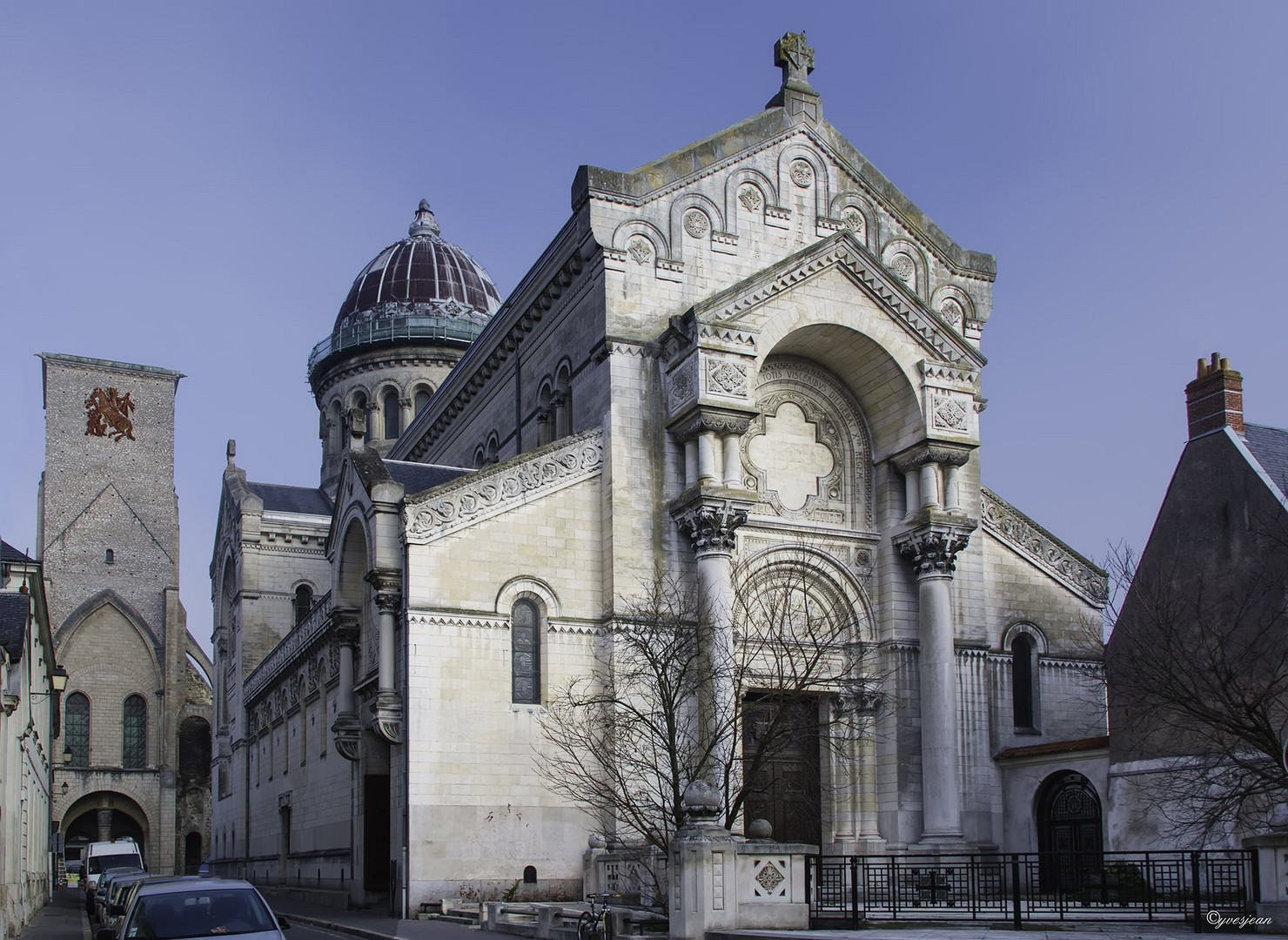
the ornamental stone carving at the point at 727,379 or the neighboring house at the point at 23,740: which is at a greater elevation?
the ornamental stone carving at the point at 727,379

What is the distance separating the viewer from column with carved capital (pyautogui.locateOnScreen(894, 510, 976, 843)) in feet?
94.6

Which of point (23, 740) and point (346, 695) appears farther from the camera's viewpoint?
point (346, 695)

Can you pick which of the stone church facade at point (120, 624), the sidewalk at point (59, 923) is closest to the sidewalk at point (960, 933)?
the sidewalk at point (59, 923)

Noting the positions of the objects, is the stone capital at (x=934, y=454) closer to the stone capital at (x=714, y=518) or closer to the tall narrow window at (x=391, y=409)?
the stone capital at (x=714, y=518)

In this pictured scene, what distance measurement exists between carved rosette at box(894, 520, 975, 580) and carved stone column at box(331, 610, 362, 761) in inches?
514

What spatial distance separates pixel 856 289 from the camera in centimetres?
3119

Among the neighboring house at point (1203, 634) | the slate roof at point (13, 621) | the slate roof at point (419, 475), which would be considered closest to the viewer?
the slate roof at point (13, 621)

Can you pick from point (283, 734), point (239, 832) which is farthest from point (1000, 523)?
point (239, 832)

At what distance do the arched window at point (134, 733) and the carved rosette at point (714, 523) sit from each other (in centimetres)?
4984

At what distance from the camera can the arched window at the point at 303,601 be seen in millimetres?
54281

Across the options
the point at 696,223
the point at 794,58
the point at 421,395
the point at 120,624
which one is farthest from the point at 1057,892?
the point at 120,624

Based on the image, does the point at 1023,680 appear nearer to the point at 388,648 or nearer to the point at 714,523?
the point at 714,523

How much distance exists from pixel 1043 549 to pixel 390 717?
15.7 m

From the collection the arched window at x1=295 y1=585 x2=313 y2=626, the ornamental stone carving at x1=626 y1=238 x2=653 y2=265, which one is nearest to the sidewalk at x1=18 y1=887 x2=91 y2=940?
the arched window at x1=295 y1=585 x2=313 y2=626
